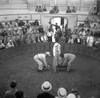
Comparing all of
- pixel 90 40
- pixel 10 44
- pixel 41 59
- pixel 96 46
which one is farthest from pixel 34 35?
pixel 41 59

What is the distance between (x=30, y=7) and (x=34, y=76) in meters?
8.66

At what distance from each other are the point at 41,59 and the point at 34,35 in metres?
5.14

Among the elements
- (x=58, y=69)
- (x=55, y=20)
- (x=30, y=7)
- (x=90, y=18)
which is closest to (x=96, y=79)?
(x=58, y=69)

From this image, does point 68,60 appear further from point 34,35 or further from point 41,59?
point 34,35

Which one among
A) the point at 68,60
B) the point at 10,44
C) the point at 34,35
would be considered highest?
the point at 34,35

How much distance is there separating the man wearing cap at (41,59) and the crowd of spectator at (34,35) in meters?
3.99

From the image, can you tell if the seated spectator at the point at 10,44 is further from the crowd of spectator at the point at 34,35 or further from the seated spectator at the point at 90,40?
the seated spectator at the point at 90,40

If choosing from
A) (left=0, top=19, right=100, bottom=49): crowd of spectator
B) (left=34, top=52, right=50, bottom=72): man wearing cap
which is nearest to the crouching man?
(left=34, top=52, right=50, bottom=72): man wearing cap

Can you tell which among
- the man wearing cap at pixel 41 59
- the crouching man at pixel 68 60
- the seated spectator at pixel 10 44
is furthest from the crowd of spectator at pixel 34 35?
the crouching man at pixel 68 60

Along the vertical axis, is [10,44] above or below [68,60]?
above

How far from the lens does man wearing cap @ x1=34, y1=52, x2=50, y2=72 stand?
816 centimetres

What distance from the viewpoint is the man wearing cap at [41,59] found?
8.16 metres

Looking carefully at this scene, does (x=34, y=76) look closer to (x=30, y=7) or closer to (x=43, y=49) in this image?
(x=43, y=49)

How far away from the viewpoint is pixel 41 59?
830 centimetres
